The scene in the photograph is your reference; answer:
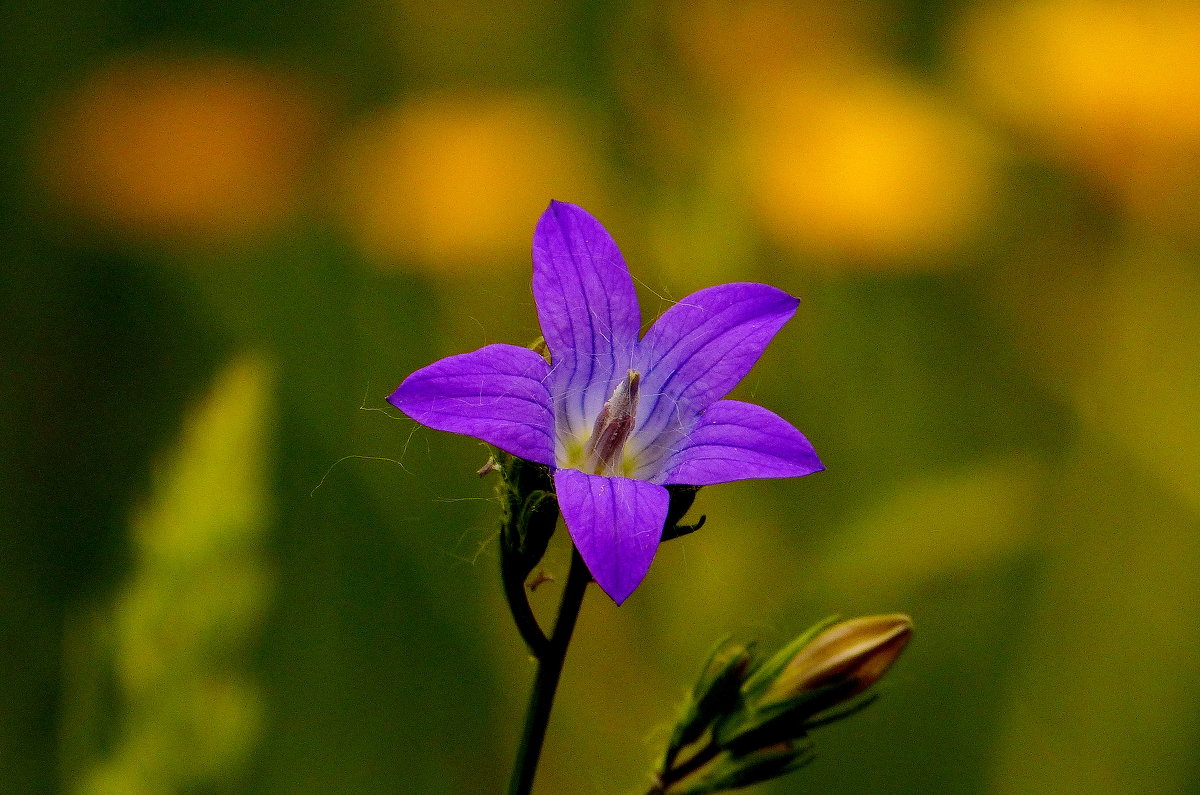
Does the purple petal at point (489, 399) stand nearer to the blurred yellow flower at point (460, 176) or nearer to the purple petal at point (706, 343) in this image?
the purple petal at point (706, 343)

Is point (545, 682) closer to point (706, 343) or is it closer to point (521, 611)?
point (521, 611)

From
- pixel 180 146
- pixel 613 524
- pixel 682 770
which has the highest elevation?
pixel 180 146

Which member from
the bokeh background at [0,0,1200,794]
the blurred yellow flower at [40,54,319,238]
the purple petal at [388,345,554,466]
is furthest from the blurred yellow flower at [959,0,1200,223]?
the purple petal at [388,345,554,466]

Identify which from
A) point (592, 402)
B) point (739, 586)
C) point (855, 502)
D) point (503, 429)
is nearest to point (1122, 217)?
point (855, 502)

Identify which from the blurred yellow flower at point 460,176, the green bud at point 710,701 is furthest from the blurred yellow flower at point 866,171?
Result: the green bud at point 710,701

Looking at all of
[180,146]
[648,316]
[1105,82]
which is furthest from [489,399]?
[1105,82]

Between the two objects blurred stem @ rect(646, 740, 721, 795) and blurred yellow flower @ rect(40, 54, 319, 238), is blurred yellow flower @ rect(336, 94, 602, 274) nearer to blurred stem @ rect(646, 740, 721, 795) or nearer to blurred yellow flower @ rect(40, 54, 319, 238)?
blurred yellow flower @ rect(40, 54, 319, 238)
